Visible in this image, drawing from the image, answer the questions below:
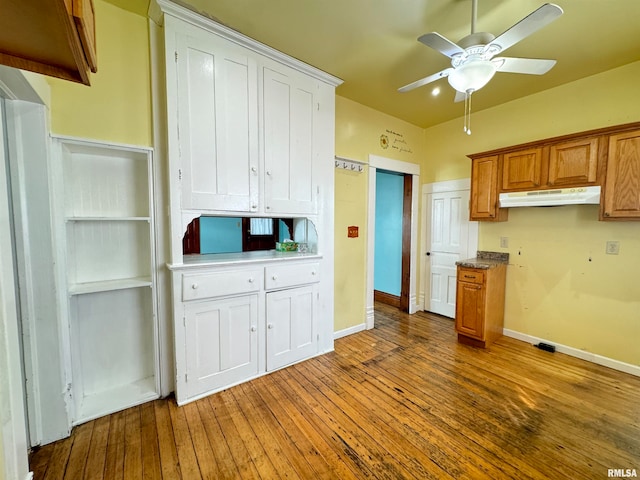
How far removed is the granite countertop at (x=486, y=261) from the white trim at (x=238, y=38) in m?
2.48

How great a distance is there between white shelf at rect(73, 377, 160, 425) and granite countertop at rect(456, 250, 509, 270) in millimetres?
3295

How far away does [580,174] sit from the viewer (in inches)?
100

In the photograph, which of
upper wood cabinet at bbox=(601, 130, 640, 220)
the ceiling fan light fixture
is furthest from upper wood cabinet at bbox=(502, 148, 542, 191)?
the ceiling fan light fixture

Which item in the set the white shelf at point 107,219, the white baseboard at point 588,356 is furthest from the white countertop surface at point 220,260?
the white baseboard at point 588,356

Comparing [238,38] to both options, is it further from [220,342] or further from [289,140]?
[220,342]

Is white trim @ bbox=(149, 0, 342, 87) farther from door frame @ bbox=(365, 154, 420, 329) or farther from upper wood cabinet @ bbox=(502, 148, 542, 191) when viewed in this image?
upper wood cabinet @ bbox=(502, 148, 542, 191)

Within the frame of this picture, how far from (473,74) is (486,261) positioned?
2.35 metres

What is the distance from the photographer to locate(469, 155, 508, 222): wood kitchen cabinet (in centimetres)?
314

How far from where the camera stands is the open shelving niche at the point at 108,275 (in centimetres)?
185

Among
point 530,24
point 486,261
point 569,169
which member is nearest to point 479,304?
point 486,261

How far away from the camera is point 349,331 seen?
3.32 metres

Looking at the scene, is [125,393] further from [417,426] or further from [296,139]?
[296,139]

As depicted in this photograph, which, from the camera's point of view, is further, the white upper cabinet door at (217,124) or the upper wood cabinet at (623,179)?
the upper wood cabinet at (623,179)

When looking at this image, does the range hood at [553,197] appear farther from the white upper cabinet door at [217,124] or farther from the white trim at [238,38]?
the white upper cabinet door at [217,124]
